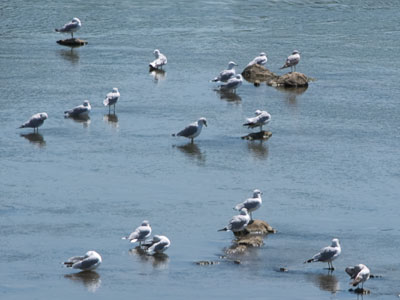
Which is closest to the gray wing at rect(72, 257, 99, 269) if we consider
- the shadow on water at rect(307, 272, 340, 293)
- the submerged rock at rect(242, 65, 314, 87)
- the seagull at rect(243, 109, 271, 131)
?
the shadow on water at rect(307, 272, 340, 293)

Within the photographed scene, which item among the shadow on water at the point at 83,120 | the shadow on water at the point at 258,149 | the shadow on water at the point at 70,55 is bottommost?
the shadow on water at the point at 70,55

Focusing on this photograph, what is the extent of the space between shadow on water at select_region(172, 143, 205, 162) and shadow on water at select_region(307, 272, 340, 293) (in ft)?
28.6

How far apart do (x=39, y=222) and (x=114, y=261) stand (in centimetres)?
293

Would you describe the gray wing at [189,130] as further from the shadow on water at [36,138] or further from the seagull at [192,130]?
the shadow on water at [36,138]

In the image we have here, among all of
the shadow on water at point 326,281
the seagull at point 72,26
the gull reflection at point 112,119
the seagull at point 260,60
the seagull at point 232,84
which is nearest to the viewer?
the shadow on water at point 326,281

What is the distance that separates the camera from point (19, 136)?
3353 centimetres

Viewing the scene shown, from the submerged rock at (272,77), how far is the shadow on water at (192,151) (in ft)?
28.2

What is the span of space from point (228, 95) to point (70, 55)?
29.7 ft

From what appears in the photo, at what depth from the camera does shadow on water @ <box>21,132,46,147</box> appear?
108 feet

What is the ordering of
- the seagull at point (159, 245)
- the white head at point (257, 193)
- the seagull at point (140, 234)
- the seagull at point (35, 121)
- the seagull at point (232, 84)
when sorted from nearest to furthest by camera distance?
the seagull at point (159, 245)
the seagull at point (140, 234)
the white head at point (257, 193)
the seagull at point (35, 121)
the seagull at point (232, 84)

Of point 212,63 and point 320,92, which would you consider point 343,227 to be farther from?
point 212,63

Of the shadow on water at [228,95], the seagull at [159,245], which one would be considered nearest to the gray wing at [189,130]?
the shadow on water at [228,95]

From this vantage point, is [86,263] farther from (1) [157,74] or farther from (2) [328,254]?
(1) [157,74]

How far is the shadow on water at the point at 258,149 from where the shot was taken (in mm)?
31908
